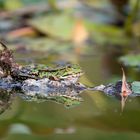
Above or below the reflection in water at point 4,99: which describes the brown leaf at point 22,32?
above

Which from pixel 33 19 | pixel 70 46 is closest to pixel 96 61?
pixel 70 46

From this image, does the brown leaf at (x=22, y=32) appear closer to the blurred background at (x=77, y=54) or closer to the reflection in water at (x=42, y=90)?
the blurred background at (x=77, y=54)

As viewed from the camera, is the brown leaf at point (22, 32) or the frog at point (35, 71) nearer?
the frog at point (35, 71)

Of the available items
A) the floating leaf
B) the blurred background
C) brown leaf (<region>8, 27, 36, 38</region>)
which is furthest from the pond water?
brown leaf (<region>8, 27, 36, 38</region>)

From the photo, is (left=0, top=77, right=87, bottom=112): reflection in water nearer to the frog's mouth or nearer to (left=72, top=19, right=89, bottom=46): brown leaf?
the frog's mouth

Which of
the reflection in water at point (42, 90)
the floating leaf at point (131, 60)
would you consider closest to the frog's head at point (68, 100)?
the reflection in water at point (42, 90)

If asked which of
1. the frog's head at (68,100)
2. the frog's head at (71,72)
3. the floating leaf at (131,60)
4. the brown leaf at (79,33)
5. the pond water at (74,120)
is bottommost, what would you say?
the pond water at (74,120)
